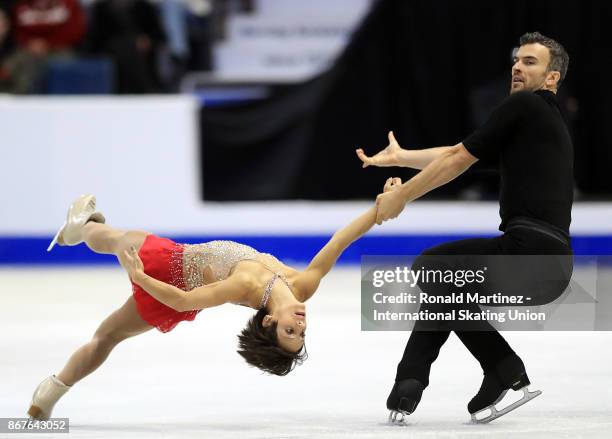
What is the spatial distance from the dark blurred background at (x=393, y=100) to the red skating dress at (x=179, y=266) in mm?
4172

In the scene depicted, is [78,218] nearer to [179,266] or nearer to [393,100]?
[179,266]

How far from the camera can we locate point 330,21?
10.6 metres

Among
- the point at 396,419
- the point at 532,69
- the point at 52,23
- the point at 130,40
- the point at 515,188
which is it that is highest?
the point at 52,23

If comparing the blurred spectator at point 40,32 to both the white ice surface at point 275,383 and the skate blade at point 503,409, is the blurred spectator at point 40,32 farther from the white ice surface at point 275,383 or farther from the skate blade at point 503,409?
the skate blade at point 503,409

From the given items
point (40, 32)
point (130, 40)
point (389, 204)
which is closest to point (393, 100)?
point (130, 40)

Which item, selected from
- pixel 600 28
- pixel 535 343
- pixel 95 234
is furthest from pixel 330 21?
pixel 95 234

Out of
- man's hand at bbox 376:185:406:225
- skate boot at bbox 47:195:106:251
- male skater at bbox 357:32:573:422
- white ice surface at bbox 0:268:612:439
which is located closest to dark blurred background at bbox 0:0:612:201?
white ice surface at bbox 0:268:612:439

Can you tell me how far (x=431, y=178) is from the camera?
3.81 m

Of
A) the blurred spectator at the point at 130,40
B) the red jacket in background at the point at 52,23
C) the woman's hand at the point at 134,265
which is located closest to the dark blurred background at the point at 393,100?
the blurred spectator at the point at 130,40

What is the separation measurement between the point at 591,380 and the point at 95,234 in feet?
6.77

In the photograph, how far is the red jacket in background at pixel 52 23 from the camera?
9430 mm

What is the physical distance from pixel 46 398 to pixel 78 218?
2.78ft

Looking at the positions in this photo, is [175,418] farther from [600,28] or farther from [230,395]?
[600,28]

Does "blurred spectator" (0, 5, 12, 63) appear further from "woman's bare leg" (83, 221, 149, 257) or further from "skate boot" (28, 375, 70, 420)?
"skate boot" (28, 375, 70, 420)
